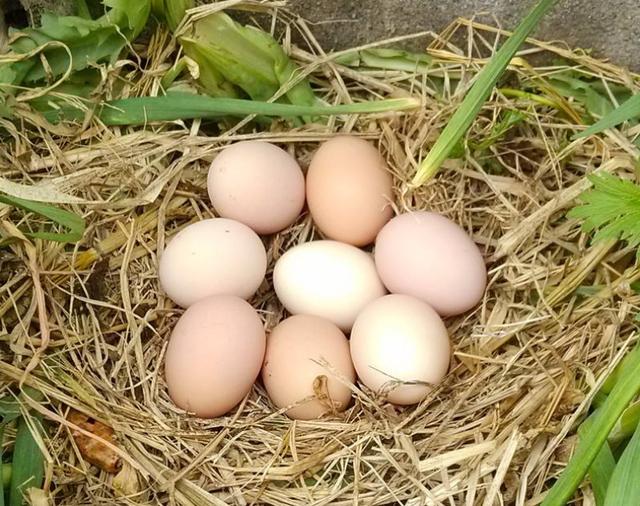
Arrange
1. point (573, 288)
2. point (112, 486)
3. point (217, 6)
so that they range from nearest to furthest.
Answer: point (112, 486), point (573, 288), point (217, 6)

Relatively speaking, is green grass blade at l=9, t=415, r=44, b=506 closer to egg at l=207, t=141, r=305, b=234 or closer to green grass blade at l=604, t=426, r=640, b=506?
egg at l=207, t=141, r=305, b=234

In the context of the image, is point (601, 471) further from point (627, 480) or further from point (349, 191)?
point (349, 191)

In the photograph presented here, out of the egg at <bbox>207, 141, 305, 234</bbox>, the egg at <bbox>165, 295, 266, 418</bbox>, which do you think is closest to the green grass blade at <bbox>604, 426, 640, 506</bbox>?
the egg at <bbox>165, 295, 266, 418</bbox>

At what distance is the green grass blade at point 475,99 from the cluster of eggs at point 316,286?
0.07 metres

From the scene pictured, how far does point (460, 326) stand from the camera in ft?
4.34

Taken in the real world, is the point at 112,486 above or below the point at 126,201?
below

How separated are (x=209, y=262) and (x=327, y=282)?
0.16m

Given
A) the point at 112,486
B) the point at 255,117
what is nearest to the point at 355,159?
the point at 255,117

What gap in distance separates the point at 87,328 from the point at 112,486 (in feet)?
0.74

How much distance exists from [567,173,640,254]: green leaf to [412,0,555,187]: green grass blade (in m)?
0.21

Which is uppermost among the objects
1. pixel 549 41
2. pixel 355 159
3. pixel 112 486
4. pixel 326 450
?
pixel 549 41

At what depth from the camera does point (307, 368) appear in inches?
47.9

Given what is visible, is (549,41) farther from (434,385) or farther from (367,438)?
(367,438)

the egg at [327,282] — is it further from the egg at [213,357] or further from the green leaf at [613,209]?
the green leaf at [613,209]
